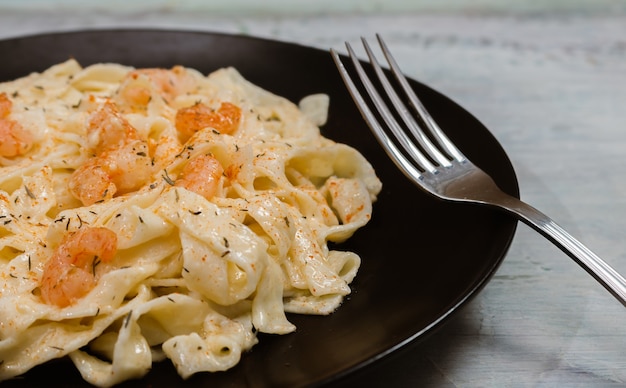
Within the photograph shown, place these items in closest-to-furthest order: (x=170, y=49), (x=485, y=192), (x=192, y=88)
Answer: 1. (x=485, y=192)
2. (x=192, y=88)
3. (x=170, y=49)

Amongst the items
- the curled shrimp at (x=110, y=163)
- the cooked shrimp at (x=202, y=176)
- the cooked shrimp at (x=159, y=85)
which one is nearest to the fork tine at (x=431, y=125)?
the cooked shrimp at (x=202, y=176)

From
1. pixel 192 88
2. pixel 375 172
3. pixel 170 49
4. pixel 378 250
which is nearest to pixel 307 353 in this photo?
pixel 378 250

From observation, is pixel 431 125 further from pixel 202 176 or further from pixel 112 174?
pixel 112 174

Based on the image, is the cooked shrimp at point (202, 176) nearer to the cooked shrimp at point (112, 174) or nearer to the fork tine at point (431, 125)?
the cooked shrimp at point (112, 174)

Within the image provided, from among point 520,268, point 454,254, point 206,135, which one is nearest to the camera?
point 454,254

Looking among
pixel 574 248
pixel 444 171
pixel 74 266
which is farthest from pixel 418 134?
pixel 74 266

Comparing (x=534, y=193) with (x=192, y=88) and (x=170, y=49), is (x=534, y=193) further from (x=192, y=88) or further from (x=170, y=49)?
(x=170, y=49)
